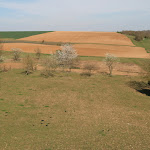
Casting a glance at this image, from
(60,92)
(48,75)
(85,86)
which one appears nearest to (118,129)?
(60,92)

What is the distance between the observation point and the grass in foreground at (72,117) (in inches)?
631

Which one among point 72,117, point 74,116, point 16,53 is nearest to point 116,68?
point 16,53

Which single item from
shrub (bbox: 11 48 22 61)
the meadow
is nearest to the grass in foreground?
the meadow

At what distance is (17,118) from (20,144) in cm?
648

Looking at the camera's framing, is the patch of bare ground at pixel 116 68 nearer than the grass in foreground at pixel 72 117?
No

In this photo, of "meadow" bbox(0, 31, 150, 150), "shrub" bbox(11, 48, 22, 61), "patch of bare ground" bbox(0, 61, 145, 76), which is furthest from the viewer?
"shrub" bbox(11, 48, 22, 61)

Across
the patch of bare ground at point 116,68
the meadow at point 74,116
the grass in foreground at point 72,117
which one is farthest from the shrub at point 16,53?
the grass in foreground at point 72,117

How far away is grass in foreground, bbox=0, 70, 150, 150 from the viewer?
16031mm

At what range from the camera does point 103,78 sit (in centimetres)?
4759

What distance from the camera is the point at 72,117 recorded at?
2248 cm

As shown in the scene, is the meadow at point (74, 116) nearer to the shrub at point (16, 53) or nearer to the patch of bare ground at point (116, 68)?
the patch of bare ground at point (116, 68)

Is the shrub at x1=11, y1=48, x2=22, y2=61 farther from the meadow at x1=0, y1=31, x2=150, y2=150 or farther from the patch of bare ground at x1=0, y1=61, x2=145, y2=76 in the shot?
the meadow at x1=0, y1=31, x2=150, y2=150

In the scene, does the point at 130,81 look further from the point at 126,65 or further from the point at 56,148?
the point at 56,148

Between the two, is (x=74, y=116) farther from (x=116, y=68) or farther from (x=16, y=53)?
(x=16, y=53)
